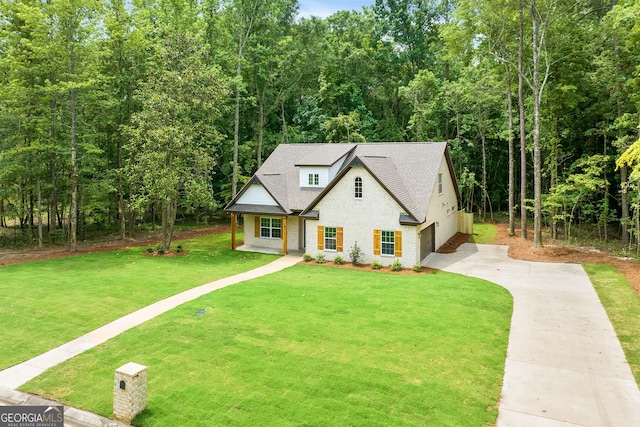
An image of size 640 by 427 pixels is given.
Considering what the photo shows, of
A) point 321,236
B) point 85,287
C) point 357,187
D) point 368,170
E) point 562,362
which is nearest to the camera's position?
point 562,362

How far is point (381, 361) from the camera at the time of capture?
10.4 m

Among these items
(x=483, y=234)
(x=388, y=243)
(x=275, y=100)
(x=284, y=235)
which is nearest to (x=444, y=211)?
(x=483, y=234)

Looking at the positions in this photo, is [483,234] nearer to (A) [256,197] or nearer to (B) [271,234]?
(B) [271,234]

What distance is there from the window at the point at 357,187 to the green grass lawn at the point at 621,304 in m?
11.0

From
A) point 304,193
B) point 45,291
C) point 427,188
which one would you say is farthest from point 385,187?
point 45,291

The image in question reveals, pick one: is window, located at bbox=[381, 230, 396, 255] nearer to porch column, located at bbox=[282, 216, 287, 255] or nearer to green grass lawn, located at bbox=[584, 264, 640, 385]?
porch column, located at bbox=[282, 216, 287, 255]

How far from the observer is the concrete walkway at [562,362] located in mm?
8461

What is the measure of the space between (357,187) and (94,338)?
45.0 ft

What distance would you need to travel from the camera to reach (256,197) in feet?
82.8

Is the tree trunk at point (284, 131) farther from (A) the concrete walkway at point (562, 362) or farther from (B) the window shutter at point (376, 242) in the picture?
(A) the concrete walkway at point (562, 362)

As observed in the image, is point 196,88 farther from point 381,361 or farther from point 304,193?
point 381,361

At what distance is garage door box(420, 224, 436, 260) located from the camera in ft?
72.5

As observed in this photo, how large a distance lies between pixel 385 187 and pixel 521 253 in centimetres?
921

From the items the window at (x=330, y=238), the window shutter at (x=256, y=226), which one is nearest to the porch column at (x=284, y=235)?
the window shutter at (x=256, y=226)
